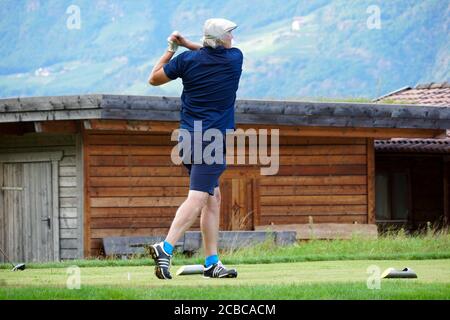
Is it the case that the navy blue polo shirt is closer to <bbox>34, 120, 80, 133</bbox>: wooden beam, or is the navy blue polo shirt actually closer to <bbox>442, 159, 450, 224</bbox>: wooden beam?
<bbox>34, 120, 80, 133</bbox>: wooden beam

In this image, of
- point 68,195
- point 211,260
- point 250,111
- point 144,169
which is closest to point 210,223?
point 211,260

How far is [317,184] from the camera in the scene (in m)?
21.8

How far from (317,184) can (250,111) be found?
2.62 meters

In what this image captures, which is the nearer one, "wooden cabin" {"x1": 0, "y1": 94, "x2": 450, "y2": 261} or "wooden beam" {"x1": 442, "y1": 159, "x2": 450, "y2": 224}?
"wooden cabin" {"x1": 0, "y1": 94, "x2": 450, "y2": 261}

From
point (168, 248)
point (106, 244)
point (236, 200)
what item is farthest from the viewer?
point (236, 200)

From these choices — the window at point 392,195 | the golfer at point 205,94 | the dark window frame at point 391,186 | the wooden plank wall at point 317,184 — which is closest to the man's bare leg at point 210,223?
the golfer at point 205,94

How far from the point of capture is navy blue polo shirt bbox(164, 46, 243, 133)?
886cm

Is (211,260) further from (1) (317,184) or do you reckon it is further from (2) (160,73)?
(1) (317,184)

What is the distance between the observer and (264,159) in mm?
21438

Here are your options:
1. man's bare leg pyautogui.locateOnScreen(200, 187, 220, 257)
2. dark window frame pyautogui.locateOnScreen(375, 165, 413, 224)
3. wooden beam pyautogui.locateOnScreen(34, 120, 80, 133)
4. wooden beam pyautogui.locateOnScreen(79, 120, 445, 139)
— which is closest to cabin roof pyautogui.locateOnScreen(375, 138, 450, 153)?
dark window frame pyautogui.locateOnScreen(375, 165, 413, 224)

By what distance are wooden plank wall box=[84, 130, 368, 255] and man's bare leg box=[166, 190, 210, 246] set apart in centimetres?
1119
